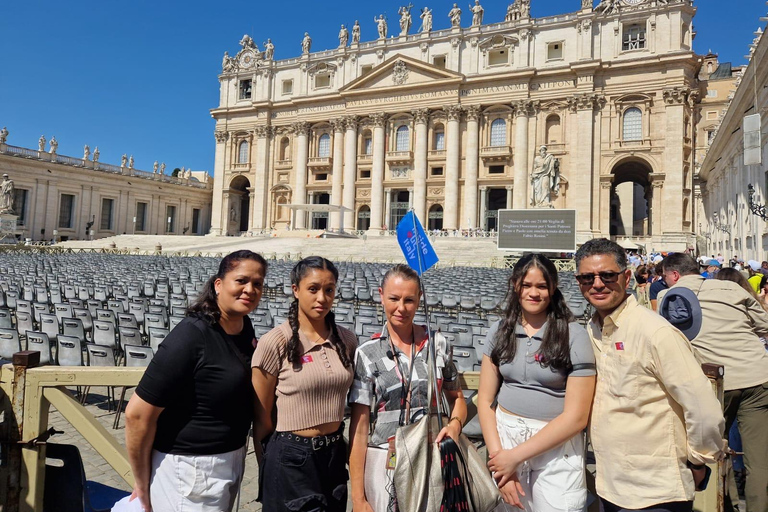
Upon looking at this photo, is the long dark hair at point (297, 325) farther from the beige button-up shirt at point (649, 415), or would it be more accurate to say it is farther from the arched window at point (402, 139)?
the arched window at point (402, 139)

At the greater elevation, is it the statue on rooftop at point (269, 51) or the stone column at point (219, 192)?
the statue on rooftop at point (269, 51)

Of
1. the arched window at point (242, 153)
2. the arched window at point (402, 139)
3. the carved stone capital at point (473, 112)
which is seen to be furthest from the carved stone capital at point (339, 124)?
the carved stone capital at point (473, 112)

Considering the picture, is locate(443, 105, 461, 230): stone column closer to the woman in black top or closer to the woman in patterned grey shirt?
the woman in patterned grey shirt

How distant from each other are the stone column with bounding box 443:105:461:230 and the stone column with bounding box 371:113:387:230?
6.38m

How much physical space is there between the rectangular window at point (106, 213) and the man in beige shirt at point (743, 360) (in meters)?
52.2

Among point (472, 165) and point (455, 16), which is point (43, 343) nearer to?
point (472, 165)

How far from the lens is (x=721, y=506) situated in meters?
2.36

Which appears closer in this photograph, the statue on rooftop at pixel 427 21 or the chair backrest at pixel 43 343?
the chair backrest at pixel 43 343

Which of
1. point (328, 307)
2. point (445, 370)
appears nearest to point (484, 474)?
point (445, 370)

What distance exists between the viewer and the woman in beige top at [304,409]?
195cm

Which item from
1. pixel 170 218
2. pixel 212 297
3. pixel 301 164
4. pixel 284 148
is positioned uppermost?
pixel 284 148

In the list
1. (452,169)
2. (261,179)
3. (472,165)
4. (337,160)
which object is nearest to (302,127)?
(337,160)

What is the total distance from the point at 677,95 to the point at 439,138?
1927 centimetres

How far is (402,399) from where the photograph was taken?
80.1 inches
